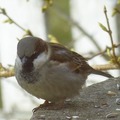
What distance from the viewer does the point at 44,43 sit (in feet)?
9.25

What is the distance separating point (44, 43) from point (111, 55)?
0.45 meters

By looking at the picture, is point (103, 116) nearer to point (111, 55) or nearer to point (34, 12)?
point (111, 55)

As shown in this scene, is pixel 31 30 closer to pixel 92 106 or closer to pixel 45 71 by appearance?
pixel 45 71

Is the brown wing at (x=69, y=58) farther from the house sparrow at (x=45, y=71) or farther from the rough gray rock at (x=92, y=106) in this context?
the rough gray rock at (x=92, y=106)

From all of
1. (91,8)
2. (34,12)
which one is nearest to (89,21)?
(91,8)

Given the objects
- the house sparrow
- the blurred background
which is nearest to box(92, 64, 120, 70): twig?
the house sparrow

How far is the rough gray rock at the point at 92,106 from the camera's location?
2553 mm

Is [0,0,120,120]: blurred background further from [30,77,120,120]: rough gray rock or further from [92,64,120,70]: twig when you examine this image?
[30,77,120,120]: rough gray rock

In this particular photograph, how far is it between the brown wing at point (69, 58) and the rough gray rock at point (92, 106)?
0.13 metres

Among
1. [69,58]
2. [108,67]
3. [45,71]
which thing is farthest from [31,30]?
[45,71]

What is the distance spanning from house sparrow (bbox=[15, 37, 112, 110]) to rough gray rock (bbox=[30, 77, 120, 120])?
71mm

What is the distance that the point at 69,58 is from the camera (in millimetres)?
2979

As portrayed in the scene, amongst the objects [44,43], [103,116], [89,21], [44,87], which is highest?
[89,21]

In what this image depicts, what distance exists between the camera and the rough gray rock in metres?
2.55
